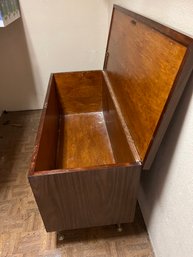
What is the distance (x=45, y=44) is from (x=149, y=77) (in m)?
1.74

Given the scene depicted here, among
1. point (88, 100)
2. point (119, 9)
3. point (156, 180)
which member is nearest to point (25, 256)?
point (156, 180)

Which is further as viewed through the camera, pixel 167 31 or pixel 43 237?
pixel 43 237

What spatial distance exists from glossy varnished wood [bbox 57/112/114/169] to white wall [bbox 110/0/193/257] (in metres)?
0.41

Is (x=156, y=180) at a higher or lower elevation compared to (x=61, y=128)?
higher

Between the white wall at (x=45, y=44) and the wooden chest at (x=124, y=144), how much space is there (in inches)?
32.4

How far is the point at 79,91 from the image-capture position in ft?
6.25

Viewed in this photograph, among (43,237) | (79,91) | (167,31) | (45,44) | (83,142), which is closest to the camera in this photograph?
(167,31)

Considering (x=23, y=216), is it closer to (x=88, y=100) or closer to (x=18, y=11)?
(x=88, y=100)

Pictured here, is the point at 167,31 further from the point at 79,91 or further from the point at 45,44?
the point at 45,44

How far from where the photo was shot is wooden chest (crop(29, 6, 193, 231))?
774 mm

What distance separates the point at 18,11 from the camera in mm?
2107

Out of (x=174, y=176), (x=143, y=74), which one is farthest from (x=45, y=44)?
(x=174, y=176)

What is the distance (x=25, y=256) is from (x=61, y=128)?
2.90ft

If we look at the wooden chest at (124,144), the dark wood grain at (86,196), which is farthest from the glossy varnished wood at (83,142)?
the dark wood grain at (86,196)
